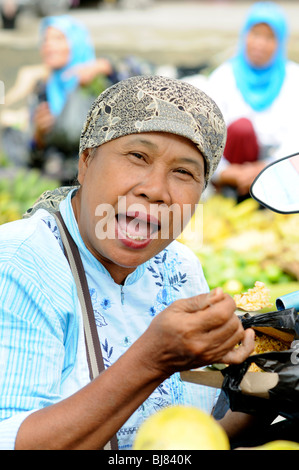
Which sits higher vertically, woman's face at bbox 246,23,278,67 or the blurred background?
woman's face at bbox 246,23,278,67

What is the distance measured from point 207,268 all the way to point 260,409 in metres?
3.15

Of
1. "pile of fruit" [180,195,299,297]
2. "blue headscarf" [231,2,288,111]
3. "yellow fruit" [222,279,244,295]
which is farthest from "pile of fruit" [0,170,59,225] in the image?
"blue headscarf" [231,2,288,111]

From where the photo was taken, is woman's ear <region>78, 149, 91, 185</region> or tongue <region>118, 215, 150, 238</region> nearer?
tongue <region>118, 215, 150, 238</region>

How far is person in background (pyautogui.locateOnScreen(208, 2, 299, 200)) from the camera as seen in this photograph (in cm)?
544

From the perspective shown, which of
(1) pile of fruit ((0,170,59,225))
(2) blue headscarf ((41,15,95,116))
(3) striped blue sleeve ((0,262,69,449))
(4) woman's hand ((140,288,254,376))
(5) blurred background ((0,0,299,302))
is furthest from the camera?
(2) blue headscarf ((41,15,95,116))

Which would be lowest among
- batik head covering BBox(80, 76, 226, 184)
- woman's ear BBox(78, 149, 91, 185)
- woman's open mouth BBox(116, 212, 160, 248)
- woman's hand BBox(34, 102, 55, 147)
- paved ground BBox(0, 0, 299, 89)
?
woman's hand BBox(34, 102, 55, 147)

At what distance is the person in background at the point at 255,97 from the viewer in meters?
5.44

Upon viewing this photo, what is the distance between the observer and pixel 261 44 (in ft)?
19.9

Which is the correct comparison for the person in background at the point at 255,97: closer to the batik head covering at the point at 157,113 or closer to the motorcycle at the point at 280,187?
the motorcycle at the point at 280,187

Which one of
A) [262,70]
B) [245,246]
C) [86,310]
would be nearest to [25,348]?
[86,310]

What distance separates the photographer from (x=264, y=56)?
6.09m

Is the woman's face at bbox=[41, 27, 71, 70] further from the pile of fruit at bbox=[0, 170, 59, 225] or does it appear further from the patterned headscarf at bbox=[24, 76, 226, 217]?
the patterned headscarf at bbox=[24, 76, 226, 217]

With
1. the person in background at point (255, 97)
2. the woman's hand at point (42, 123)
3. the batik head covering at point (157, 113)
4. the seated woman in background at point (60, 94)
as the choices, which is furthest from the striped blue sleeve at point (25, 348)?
the woman's hand at point (42, 123)

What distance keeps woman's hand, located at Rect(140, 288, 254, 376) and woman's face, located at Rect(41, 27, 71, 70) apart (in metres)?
5.82
